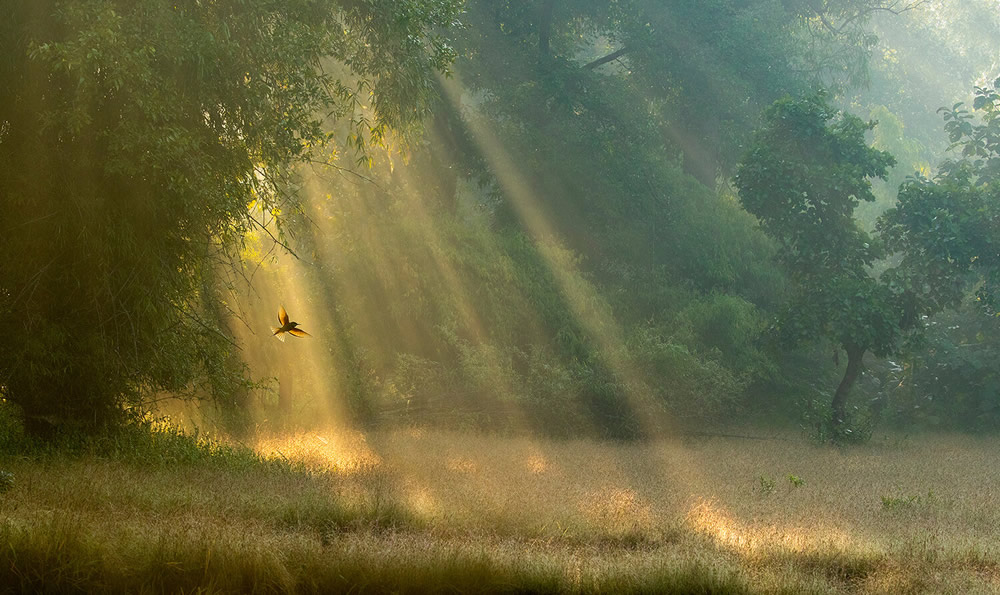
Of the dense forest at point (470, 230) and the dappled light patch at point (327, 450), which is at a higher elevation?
the dense forest at point (470, 230)

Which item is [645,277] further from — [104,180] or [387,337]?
[104,180]

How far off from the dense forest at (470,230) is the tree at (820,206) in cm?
6

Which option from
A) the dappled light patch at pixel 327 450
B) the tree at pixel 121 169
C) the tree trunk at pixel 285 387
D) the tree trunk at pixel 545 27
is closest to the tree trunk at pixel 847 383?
the dappled light patch at pixel 327 450

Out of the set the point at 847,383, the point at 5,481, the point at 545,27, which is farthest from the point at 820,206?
the point at 5,481

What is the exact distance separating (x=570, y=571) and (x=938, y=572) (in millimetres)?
2814

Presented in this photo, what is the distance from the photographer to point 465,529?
733 centimetres

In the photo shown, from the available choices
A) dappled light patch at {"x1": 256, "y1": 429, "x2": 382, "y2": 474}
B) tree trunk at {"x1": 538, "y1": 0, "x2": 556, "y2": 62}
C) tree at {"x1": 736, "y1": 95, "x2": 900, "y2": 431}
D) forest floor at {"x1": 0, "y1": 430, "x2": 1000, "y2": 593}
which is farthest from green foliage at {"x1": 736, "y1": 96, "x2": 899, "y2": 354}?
dappled light patch at {"x1": 256, "y1": 429, "x2": 382, "y2": 474}

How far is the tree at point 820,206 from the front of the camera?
1784cm

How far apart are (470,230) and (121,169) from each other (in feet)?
40.2

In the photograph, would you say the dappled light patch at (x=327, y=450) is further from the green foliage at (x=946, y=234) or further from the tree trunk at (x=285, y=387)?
the green foliage at (x=946, y=234)

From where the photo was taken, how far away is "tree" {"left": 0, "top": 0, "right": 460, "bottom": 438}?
9133 millimetres

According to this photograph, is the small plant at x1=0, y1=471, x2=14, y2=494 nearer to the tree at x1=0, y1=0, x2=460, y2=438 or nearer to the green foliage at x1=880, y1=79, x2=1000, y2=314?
the tree at x1=0, y1=0, x2=460, y2=438

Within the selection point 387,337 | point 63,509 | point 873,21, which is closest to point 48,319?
point 63,509

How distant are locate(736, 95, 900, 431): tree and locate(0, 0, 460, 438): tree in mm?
Answer: 10946
